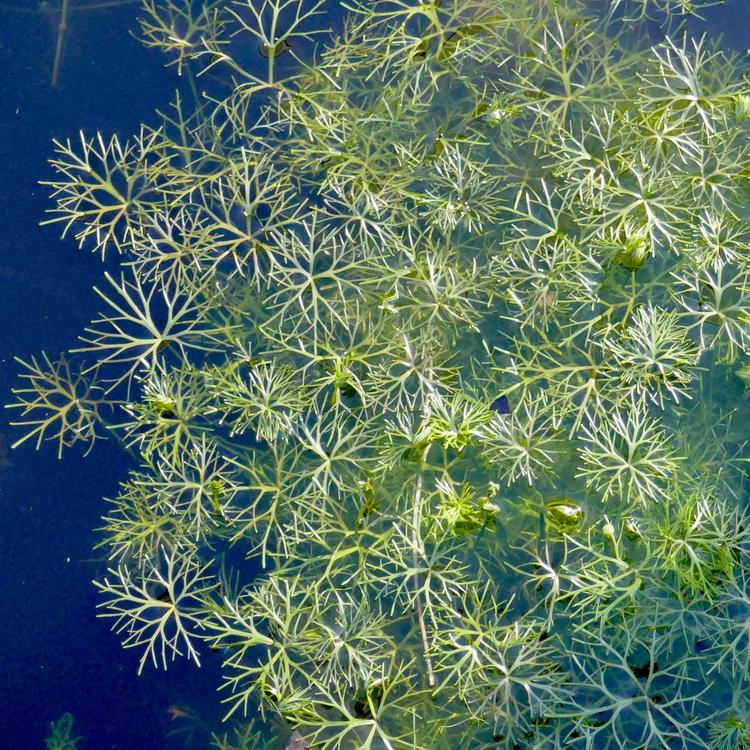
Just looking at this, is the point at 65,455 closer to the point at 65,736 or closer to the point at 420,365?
the point at 65,736

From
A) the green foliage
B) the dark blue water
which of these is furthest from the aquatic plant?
the green foliage

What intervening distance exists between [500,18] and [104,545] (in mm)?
2066

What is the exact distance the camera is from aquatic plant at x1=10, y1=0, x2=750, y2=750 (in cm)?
244

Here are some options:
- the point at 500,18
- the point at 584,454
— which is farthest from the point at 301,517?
the point at 500,18

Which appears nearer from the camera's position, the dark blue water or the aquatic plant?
the aquatic plant

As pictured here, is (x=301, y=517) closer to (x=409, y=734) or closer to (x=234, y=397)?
(x=234, y=397)

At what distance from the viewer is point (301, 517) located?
8.00ft

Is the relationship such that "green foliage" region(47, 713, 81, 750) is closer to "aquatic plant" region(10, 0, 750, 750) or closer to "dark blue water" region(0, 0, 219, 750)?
"dark blue water" region(0, 0, 219, 750)

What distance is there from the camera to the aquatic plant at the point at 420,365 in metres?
2.44

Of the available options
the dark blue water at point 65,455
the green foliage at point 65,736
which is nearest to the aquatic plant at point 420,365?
the dark blue water at point 65,455

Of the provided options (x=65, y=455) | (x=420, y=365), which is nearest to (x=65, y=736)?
(x=65, y=455)

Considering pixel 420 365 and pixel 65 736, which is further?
pixel 65 736

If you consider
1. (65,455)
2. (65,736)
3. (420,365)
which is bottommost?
(65,736)

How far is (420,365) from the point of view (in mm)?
2490
